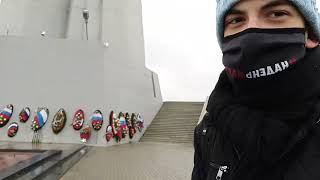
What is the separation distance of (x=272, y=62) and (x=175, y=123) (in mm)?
20752

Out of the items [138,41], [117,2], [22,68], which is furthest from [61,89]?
[138,41]

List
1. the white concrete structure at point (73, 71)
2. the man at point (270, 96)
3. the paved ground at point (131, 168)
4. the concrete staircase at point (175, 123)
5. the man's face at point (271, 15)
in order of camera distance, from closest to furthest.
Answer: the man at point (270, 96), the man's face at point (271, 15), the paved ground at point (131, 168), the white concrete structure at point (73, 71), the concrete staircase at point (175, 123)

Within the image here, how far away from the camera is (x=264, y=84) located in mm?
1269

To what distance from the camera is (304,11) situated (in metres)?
1.31

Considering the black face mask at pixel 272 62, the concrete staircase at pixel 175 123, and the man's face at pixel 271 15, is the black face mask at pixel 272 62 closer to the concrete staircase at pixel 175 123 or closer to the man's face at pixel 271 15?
the man's face at pixel 271 15

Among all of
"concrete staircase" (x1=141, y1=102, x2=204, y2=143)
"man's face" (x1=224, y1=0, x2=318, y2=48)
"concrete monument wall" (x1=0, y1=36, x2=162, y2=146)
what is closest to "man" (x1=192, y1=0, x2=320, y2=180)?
"man's face" (x1=224, y1=0, x2=318, y2=48)

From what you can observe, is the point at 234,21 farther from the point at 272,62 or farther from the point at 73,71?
the point at 73,71

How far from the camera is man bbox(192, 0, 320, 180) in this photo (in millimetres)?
1170

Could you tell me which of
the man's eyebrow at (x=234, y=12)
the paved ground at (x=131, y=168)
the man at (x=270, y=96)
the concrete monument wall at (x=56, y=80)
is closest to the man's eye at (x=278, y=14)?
the man at (x=270, y=96)

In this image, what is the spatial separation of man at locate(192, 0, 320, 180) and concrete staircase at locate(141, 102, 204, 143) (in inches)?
704

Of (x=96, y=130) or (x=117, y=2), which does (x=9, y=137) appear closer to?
(x=96, y=130)

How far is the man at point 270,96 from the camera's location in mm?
1170

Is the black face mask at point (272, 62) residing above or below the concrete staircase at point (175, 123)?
above

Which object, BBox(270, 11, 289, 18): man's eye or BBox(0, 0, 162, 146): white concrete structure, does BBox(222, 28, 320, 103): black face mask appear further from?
BBox(0, 0, 162, 146): white concrete structure
